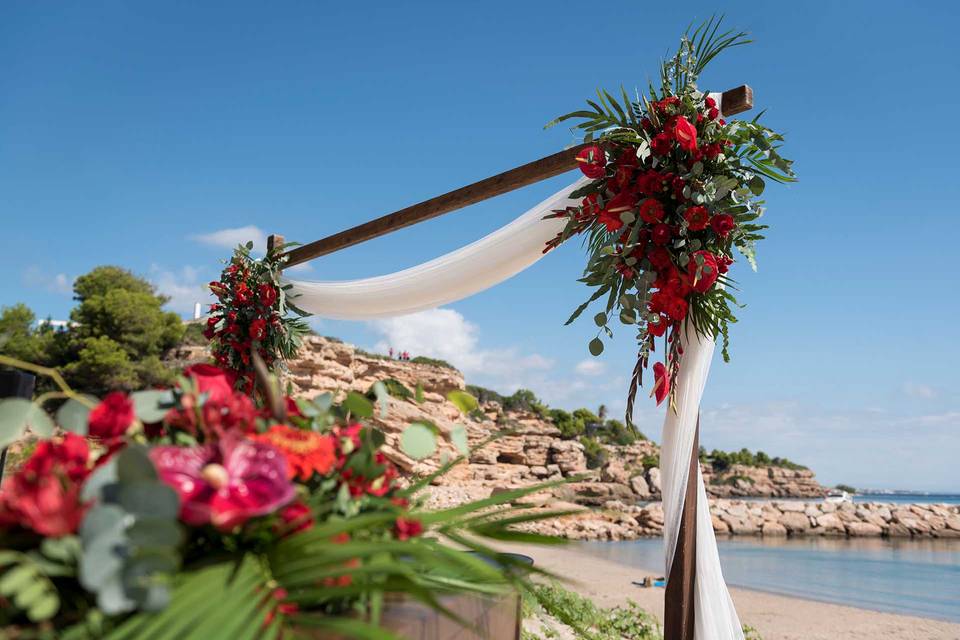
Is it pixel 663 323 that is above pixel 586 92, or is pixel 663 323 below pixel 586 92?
below

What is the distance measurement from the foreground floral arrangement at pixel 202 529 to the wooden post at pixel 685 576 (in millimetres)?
2343

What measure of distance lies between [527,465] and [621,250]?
14484mm

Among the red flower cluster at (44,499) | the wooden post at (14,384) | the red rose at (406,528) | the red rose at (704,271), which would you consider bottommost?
the red rose at (406,528)

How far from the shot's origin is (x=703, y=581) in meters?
2.72

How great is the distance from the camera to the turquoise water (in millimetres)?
8000

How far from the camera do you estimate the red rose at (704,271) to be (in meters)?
2.59

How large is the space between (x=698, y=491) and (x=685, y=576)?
1.14 ft

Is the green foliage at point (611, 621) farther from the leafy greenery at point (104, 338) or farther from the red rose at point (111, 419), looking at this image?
the leafy greenery at point (104, 338)

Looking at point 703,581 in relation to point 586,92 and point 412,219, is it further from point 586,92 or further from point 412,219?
point 412,219

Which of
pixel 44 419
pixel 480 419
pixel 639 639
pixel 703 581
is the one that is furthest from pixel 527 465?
pixel 44 419

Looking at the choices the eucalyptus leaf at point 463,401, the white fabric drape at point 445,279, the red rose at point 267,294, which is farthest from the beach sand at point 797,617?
the eucalyptus leaf at point 463,401

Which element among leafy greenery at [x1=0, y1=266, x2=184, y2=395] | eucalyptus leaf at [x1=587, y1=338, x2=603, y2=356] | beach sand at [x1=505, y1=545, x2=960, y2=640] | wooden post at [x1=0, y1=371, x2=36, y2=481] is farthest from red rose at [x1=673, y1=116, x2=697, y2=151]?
leafy greenery at [x1=0, y1=266, x2=184, y2=395]

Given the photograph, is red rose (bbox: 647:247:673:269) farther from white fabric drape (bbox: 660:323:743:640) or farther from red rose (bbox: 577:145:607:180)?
red rose (bbox: 577:145:607:180)

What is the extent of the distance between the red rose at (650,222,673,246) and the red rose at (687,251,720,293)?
15 cm
